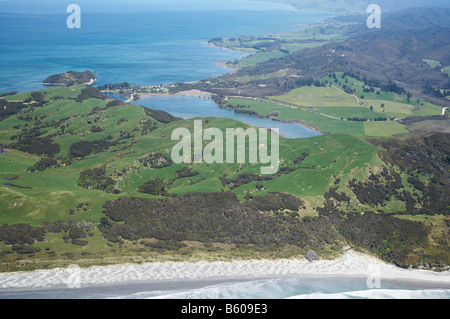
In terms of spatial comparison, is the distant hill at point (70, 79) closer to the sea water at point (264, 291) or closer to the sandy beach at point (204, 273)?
the sandy beach at point (204, 273)

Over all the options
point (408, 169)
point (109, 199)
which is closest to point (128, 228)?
point (109, 199)

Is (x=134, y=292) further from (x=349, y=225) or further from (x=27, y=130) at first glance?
(x=27, y=130)

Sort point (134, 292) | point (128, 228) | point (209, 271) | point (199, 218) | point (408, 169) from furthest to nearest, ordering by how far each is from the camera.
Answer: point (408, 169) → point (199, 218) → point (128, 228) → point (209, 271) → point (134, 292)

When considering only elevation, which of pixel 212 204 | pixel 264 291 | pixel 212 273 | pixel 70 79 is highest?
pixel 70 79

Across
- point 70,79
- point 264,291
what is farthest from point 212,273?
point 70,79

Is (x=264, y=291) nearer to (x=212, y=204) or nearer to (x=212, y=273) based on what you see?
(x=212, y=273)

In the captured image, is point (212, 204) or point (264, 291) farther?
point (212, 204)
